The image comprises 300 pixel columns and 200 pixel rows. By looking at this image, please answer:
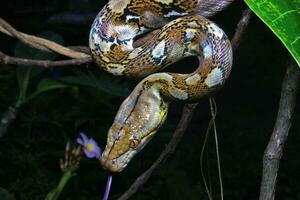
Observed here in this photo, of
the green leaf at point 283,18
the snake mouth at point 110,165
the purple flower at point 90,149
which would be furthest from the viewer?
the purple flower at point 90,149

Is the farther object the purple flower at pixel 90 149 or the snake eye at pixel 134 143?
the purple flower at pixel 90 149

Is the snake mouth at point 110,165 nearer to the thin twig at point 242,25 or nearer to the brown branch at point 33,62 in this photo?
the brown branch at point 33,62

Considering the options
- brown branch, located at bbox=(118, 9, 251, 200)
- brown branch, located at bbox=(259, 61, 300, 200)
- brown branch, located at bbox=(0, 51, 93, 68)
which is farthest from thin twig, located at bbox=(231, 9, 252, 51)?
brown branch, located at bbox=(0, 51, 93, 68)

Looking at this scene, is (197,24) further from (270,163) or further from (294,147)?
(294,147)

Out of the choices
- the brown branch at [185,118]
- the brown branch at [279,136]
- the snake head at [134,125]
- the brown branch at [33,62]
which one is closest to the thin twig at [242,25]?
the brown branch at [185,118]

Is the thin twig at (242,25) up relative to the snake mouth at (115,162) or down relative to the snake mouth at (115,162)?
up

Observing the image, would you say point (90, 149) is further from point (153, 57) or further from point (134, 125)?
point (153, 57)

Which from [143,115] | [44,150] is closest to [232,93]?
[44,150]

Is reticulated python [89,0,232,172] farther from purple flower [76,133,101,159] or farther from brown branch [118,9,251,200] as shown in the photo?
purple flower [76,133,101,159]
